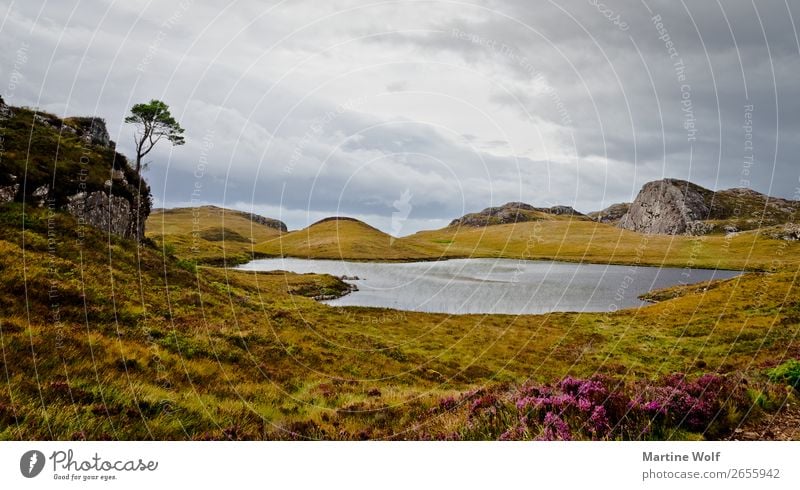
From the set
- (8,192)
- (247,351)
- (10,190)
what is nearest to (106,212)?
(10,190)

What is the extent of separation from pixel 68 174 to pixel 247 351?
20.8 meters

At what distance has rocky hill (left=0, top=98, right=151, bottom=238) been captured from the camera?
884 inches

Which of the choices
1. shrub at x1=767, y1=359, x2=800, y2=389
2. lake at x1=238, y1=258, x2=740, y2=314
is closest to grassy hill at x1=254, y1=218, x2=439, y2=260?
lake at x1=238, y1=258, x2=740, y2=314

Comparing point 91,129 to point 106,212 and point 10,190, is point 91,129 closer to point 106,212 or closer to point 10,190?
point 106,212

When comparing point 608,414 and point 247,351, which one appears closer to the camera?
point 608,414

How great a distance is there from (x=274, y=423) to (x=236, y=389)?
3.29 m

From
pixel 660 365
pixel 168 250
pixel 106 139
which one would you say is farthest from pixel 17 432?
pixel 106 139

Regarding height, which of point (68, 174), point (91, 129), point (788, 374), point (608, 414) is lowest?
point (608, 414)

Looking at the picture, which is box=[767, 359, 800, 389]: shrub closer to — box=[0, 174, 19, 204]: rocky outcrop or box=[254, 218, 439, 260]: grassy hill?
box=[0, 174, 19, 204]: rocky outcrop

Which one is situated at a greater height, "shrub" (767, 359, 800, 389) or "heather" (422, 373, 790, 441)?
"shrub" (767, 359, 800, 389)

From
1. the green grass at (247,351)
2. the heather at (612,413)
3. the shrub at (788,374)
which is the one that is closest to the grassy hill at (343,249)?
the green grass at (247,351)

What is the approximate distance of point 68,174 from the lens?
1017 inches

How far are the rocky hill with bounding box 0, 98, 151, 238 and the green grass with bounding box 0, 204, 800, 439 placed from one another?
7.14 feet
